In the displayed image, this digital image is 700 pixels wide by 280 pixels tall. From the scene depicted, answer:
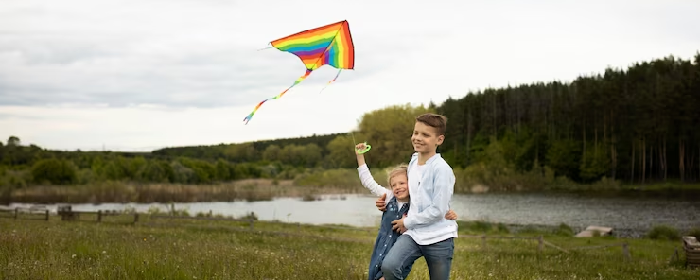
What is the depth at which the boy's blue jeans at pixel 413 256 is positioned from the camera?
639cm

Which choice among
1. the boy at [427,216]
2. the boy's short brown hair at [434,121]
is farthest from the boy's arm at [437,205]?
the boy's short brown hair at [434,121]

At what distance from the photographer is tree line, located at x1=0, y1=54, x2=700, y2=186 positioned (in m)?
75.9

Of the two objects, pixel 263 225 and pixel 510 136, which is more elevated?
pixel 510 136

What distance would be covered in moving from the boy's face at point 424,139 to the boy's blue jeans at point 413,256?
877 millimetres

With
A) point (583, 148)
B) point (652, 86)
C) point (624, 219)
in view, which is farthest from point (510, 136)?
point (624, 219)

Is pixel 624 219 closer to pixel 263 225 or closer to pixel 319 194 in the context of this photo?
pixel 263 225

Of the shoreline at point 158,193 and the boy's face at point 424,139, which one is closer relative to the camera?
the boy's face at point 424,139

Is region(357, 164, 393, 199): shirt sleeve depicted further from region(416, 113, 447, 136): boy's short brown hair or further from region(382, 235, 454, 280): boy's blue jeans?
region(416, 113, 447, 136): boy's short brown hair

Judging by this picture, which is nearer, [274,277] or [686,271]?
[274,277]

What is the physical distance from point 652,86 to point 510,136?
938 inches

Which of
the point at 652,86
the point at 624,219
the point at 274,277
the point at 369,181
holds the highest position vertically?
the point at 652,86

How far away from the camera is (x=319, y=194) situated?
7231cm

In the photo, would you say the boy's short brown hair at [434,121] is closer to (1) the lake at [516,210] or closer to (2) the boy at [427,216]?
(2) the boy at [427,216]

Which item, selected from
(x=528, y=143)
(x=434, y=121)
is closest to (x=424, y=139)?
(x=434, y=121)
